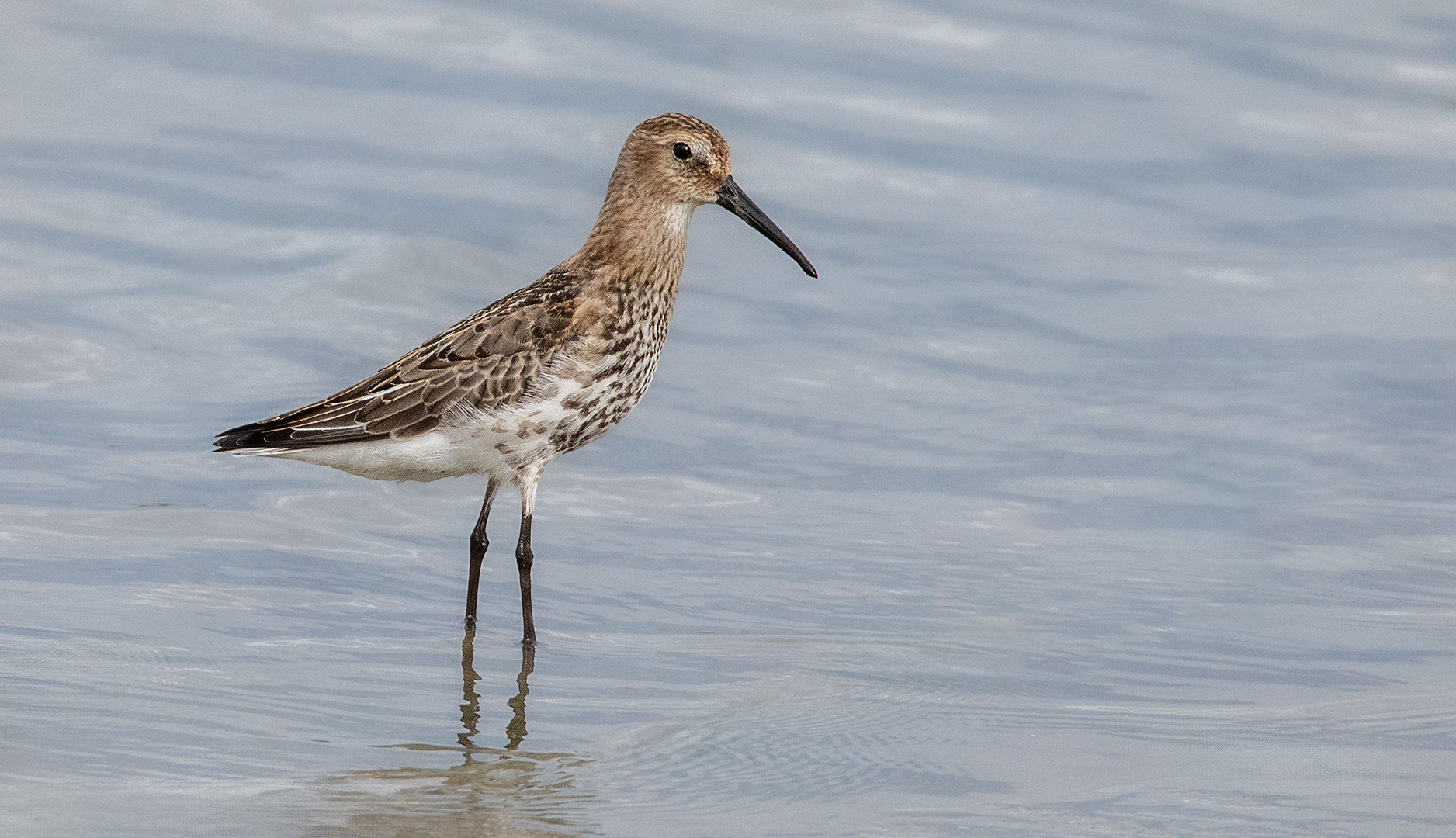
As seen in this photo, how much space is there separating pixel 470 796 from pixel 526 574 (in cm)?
200

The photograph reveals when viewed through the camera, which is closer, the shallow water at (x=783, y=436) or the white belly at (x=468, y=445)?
the shallow water at (x=783, y=436)

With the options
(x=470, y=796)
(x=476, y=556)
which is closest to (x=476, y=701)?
(x=470, y=796)

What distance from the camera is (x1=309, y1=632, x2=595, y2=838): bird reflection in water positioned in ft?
19.6

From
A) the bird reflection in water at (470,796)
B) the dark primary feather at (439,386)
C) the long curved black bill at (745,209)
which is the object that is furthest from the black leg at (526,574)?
the long curved black bill at (745,209)

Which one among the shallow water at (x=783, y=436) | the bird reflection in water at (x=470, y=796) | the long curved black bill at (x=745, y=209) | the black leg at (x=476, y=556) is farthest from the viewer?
the long curved black bill at (x=745, y=209)

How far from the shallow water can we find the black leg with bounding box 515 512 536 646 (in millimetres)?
141

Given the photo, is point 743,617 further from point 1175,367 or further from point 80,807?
point 1175,367

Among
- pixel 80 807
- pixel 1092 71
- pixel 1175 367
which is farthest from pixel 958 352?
pixel 80 807

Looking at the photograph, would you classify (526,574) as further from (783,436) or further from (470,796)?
(783,436)

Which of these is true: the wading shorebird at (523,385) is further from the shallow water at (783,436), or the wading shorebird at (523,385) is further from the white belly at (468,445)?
the shallow water at (783,436)

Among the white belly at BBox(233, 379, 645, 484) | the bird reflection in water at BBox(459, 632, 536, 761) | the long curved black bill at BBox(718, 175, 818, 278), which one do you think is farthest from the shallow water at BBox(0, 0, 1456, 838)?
the long curved black bill at BBox(718, 175, 818, 278)

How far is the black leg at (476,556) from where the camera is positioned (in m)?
8.09

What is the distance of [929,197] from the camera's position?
1341 centimetres

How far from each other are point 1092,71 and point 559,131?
4.03m
